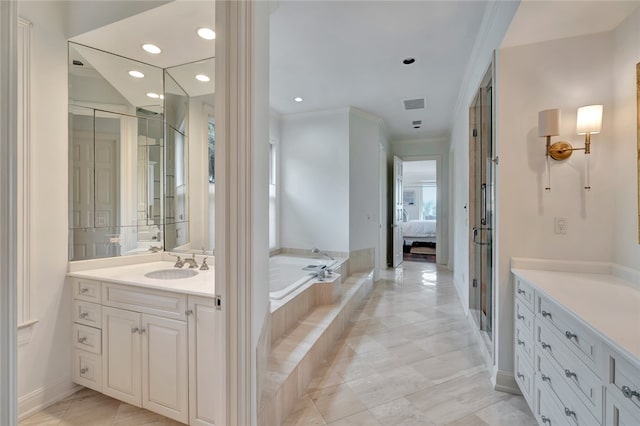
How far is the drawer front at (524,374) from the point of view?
1.73 m

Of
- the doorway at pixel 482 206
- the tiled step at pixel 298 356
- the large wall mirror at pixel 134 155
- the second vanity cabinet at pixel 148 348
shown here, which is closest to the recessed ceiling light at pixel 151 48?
the large wall mirror at pixel 134 155

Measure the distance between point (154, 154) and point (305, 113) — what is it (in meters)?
2.72

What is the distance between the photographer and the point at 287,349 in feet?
7.07

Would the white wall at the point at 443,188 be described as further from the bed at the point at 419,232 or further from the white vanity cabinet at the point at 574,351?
the white vanity cabinet at the point at 574,351

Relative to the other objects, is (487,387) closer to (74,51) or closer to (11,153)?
(11,153)

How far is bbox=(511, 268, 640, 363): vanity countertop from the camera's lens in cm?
101

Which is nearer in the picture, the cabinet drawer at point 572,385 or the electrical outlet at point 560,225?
the cabinet drawer at point 572,385

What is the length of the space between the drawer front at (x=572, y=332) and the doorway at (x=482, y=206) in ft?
2.83

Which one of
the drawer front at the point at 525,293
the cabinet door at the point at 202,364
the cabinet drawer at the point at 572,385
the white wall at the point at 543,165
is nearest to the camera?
the cabinet drawer at the point at 572,385

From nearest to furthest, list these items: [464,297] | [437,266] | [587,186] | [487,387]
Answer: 1. [587,186]
2. [487,387]
3. [464,297]
4. [437,266]

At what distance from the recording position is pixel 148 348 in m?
1.77

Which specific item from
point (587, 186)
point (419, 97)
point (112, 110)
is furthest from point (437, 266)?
point (112, 110)

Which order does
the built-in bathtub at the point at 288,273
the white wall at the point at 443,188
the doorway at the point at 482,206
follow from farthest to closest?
the white wall at the point at 443,188 → the built-in bathtub at the point at 288,273 → the doorway at the point at 482,206

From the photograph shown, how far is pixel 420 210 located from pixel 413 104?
9.21 metres
